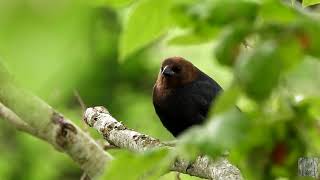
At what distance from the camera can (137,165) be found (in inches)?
14.0

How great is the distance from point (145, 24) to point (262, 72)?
0.16 m

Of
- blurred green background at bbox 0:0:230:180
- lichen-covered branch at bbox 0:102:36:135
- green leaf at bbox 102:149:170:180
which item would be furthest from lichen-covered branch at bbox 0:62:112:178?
lichen-covered branch at bbox 0:102:36:135

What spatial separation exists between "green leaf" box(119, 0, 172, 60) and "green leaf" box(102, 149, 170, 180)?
0.27 feet

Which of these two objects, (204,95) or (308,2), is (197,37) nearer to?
(308,2)

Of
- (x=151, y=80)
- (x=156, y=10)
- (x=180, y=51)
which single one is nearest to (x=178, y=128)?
(x=180, y=51)

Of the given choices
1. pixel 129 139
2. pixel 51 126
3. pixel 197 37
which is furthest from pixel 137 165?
pixel 129 139

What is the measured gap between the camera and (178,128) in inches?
82.0

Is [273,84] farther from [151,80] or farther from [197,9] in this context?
[151,80]

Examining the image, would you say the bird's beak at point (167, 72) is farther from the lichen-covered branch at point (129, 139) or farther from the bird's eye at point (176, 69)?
the lichen-covered branch at point (129, 139)

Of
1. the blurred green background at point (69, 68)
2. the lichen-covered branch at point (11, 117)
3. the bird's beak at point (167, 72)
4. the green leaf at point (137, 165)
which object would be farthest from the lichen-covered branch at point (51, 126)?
the bird's beak at point (167, 72)

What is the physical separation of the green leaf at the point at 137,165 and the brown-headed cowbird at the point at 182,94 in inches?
64.9

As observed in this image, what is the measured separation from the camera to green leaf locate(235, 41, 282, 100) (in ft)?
0.93

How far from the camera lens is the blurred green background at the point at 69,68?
1.42 ft

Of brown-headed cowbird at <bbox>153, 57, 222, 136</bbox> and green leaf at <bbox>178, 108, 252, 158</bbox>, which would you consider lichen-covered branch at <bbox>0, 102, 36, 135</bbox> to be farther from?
brown-headed cowbird at <bbox>153, 57, 222, 136</bbox>
